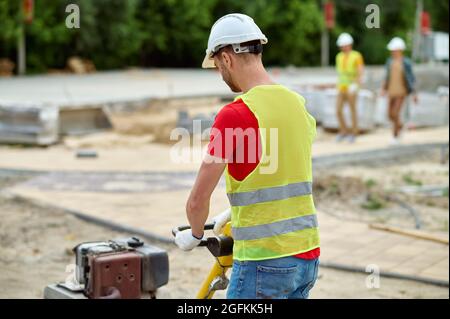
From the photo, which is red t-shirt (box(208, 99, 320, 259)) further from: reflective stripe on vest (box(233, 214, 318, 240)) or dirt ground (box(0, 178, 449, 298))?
dirt ground (box(0, 178, 449, 298))

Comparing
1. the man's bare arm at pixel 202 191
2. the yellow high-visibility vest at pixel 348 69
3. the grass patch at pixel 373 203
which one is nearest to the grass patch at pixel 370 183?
the grass patch at pixel 373 203

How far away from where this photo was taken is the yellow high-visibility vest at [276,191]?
11.1 feet

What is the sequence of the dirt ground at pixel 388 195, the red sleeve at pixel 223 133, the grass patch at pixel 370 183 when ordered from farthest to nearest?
the grass patch at pixel 370 183
the dirt ground at pixel 388 195
the red sleeve at pixel 223 133

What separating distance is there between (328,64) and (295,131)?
35.7 metres

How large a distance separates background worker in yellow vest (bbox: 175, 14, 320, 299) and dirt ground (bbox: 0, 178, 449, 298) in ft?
9.38

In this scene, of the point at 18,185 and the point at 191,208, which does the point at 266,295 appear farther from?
the point at 18,185

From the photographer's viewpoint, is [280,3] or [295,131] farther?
[280,3]

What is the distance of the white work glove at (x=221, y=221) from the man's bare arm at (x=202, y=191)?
0.29 m

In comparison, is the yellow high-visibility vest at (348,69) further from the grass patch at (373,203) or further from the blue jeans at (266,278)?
the blue jeans at (266,278)

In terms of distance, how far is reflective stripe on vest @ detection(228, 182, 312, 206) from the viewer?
3395mm

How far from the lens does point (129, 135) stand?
16.2 metres

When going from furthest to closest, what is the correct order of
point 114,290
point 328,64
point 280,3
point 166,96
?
point 328,64, point 280,3, point 166,96, point 114,290

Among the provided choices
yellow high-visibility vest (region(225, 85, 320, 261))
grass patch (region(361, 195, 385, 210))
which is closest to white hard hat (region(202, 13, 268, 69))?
yellow high-visibility vest (region(225, 85, 320, 261))

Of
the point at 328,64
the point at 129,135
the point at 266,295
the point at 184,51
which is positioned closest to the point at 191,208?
the point at 266,295
